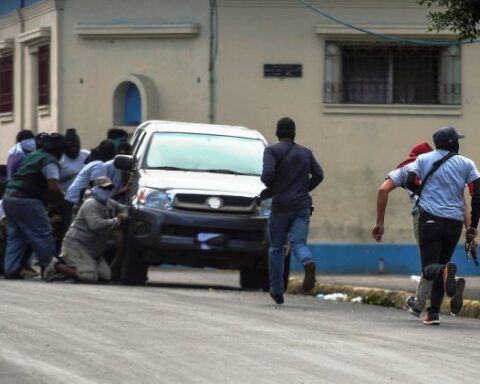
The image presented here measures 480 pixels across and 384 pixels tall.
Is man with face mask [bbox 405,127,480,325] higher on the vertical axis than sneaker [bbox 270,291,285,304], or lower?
higher

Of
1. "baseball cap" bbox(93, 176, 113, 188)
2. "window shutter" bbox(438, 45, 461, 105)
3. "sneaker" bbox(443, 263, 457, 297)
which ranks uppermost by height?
"window shutter" bbox(438, 45, 461, 105)

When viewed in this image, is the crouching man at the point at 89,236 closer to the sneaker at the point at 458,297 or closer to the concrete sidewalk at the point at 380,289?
the concrete sidewalk at the point at 380,289

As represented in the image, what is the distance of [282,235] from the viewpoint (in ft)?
53.8

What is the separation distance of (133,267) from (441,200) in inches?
201

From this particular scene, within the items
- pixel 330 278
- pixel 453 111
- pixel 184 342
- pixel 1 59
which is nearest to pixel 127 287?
pixel 330 278

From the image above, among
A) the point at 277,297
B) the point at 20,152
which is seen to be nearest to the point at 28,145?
the point at 20,152

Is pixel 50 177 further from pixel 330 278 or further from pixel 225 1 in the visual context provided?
pixel 225 1

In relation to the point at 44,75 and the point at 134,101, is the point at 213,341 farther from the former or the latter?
the point at 44,75

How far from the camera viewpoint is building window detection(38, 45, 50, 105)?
26766mm

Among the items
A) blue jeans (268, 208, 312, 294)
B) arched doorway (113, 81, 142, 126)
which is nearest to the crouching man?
blue jeans (268, 208, 312, 294)

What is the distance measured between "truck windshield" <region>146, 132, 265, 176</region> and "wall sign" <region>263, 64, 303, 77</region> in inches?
209

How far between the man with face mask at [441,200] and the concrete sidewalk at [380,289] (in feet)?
4.96

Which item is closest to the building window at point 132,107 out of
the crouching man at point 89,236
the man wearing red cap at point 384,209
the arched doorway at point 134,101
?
the arched doorway at point 134,101

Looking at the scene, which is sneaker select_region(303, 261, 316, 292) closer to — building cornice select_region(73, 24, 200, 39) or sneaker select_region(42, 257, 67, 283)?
sneaker select_region(42, 257, 67, 283)
